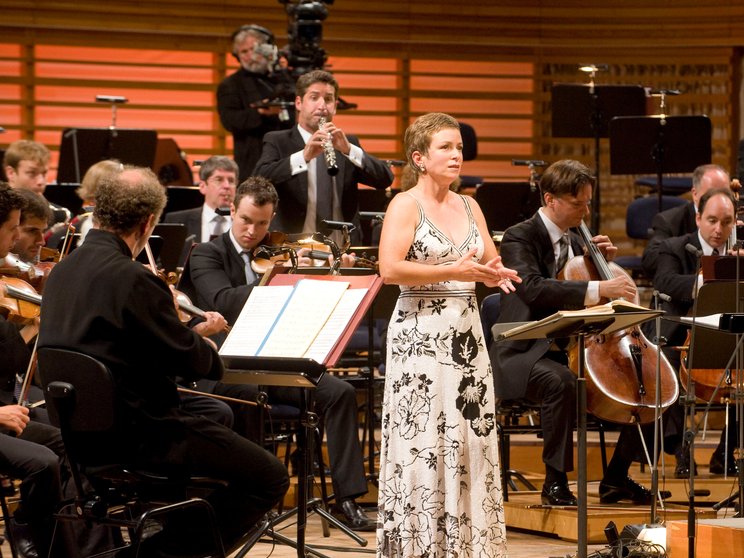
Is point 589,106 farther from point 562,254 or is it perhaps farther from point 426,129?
point 426,129

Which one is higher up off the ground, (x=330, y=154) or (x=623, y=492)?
(x=330, y=154)

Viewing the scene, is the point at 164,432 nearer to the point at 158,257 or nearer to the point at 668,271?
the point at 158,257

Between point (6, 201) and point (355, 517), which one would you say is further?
point (355, 517)

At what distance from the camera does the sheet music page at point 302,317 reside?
10.3 ft

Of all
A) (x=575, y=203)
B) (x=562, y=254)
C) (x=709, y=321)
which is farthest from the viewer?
(x=562, y=254)

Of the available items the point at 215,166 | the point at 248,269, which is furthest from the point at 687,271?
the point at 215,166

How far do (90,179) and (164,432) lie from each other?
2.46 meters

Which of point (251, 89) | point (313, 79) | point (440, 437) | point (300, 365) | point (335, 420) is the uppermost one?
point (251, 89)

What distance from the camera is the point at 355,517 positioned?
4.23 meters

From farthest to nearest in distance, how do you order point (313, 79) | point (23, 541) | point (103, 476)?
point (313, 79) < point (23, 541) < point (103, 476)

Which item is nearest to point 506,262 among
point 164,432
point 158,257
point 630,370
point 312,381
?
point 630,370

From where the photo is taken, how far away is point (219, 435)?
2.99 meters

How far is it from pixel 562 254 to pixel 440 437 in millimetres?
1462

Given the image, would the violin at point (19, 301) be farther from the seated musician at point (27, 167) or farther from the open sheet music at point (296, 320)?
the seated musician at point (27, 167)
